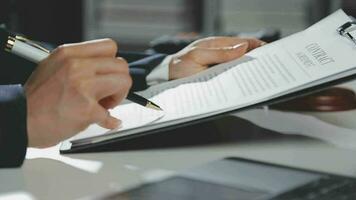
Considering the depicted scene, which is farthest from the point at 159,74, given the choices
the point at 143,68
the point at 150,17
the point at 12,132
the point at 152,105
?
the point at 150,17

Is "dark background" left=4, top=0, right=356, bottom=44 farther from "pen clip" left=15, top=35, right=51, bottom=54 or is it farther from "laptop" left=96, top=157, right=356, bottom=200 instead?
"laptop" left=96, top=157, right=356, bottom=200

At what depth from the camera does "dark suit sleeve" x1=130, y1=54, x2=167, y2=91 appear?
0.98 meters

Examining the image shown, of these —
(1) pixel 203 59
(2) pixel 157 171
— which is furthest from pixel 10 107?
(1) pixel 203 59

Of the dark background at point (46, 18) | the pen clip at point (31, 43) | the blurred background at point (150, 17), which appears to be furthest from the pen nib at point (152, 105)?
the dark background at point (46, 18)

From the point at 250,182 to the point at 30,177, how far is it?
21 centimetres

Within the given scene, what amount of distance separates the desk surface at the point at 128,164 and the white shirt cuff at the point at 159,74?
0.87 ft

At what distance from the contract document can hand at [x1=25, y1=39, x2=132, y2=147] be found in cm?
4

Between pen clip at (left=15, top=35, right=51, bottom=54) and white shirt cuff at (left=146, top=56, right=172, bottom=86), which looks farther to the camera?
white shirt cuff at (left=146, top=56, right=172, bottom=86)

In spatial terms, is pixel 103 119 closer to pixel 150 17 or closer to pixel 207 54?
pixel 207 54

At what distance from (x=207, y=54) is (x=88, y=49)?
25cm

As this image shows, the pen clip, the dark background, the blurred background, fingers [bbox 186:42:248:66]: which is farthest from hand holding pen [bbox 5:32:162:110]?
the dark background

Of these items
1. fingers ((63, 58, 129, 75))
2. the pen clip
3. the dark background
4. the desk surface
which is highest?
the pen clip

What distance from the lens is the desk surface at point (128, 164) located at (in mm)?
605

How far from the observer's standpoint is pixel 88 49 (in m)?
0.72
